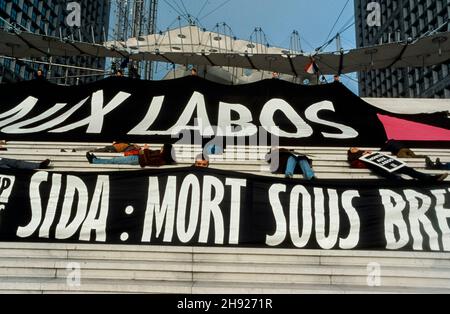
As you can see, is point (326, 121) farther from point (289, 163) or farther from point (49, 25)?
point (49, 25)

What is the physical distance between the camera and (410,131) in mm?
9031

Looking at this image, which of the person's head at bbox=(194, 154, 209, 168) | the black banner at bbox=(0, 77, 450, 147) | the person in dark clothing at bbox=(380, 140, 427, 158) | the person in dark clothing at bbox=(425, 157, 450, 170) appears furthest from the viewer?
the black banner at bbox=(0, 77, 450, 147)

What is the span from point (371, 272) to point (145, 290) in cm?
312

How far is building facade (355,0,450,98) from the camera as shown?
48.0m

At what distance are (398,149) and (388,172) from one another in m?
1.76

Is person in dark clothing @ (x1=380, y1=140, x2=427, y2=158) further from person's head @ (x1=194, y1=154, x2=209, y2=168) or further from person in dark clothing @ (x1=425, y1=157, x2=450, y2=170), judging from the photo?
person's head @ (x1=194, y1=154, x2=209, y2=168)

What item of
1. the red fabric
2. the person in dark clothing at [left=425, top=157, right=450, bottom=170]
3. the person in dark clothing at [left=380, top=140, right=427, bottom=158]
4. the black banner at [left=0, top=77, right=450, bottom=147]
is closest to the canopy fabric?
the black banner at [left=0, top=77, right=450, bottom=147]

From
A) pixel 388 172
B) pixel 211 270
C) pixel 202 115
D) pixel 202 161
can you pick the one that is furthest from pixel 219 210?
pixel 202 115

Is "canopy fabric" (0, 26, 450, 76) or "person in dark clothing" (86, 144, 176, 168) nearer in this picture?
"person in dark clothing" (86, 144, 176, 168)

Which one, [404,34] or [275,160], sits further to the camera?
[404,34]

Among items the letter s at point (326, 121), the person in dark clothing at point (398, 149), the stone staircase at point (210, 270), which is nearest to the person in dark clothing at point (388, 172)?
the person in dark clothing at point (398, 149)

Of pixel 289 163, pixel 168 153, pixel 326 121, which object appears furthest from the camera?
pixel 326 121

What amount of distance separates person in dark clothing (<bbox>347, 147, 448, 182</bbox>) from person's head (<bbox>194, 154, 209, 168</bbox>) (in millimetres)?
3052

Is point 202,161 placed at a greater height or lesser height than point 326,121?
lesser
